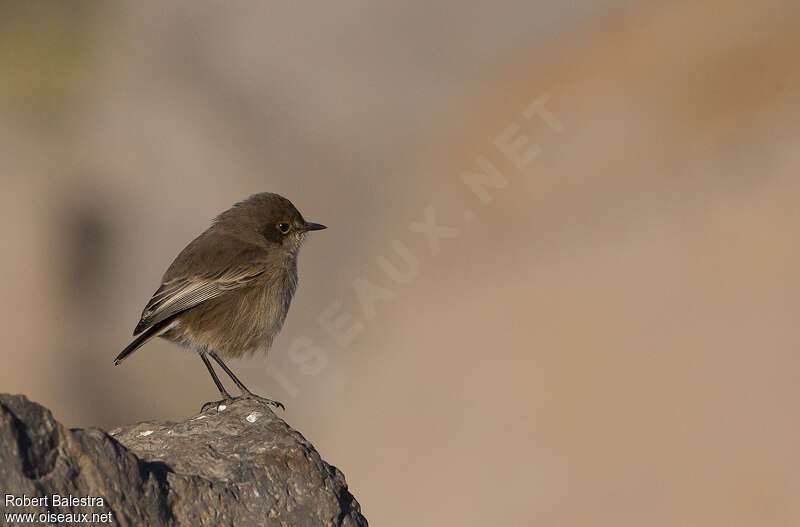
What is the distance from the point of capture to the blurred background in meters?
14.8

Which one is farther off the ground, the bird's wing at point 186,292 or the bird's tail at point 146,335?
the bird's wing at point 186,292

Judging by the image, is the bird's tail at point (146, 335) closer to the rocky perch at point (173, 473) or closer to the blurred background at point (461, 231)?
the rocky perch at point (173, 473)

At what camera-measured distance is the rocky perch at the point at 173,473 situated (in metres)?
4.97

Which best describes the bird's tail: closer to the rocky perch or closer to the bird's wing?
the bird's wing

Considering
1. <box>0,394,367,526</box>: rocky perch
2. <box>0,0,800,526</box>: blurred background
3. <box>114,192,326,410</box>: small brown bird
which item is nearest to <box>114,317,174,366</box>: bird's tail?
<box>114,192,326,410</box>: small brown bird

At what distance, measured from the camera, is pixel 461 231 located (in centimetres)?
1911

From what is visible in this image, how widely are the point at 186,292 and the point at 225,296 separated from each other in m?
0.33

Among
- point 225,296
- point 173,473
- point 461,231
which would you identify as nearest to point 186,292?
point 225,296

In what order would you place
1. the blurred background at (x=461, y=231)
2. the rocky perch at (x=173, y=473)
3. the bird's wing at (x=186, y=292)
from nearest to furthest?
1. the rocky perch at (x=173, y=473)
2. the bird's wing at (x=186, y=292)
3. the blurred background at (x=461, y=231)

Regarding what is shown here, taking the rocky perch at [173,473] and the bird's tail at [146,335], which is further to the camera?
the bird's tail at [146,335]

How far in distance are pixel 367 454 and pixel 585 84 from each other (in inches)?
353

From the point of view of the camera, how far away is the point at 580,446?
48.0 feet

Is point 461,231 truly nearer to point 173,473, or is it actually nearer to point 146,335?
point 146,335

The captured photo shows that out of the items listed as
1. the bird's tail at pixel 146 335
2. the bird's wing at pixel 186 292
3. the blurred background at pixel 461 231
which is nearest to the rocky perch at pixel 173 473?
the bird's tail at pixel 146 335
